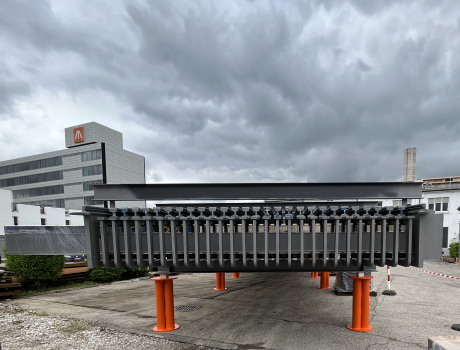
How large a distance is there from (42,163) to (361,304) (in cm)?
6591

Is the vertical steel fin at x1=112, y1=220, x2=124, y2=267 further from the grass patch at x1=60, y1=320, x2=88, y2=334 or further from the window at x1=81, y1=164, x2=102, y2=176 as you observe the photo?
the window at x1=81, y1=164, x2=102, y2=176

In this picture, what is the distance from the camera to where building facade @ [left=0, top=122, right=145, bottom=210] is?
162 feet

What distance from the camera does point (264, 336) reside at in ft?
24.6

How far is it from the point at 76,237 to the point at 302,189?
7.81 meters

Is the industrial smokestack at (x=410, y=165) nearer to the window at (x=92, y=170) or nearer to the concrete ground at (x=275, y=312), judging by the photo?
the concrete ground at (x=275, y=312)

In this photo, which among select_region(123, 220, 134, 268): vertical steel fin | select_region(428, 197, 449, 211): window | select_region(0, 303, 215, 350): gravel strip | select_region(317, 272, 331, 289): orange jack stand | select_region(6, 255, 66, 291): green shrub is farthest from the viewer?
select_region(428, 197, 449, 211): window

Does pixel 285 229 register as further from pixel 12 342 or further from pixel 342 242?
pixel 12 342

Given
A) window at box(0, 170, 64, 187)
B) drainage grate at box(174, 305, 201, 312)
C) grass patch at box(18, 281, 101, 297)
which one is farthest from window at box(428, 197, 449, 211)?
window at box(0, 170, 64, 187)

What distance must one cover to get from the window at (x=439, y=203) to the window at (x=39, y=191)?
6476 centimetres

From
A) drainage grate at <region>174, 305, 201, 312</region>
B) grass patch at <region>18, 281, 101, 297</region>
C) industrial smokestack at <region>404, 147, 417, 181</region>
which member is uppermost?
industrial smokestack at <region>404, 147, 417, 181</region>

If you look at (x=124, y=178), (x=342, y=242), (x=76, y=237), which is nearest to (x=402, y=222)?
(x=342, y=242)

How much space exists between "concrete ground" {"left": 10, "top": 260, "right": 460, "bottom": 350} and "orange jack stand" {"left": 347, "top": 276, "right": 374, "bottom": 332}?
0.28m

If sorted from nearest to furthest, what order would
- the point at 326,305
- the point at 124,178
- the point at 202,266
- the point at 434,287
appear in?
1. the point at 202,266
2. the point at 326,305
3. the point at 434,287
4. the point at 124,178

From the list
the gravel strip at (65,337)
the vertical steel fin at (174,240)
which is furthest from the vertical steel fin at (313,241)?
the gravel strip at (65,337)
